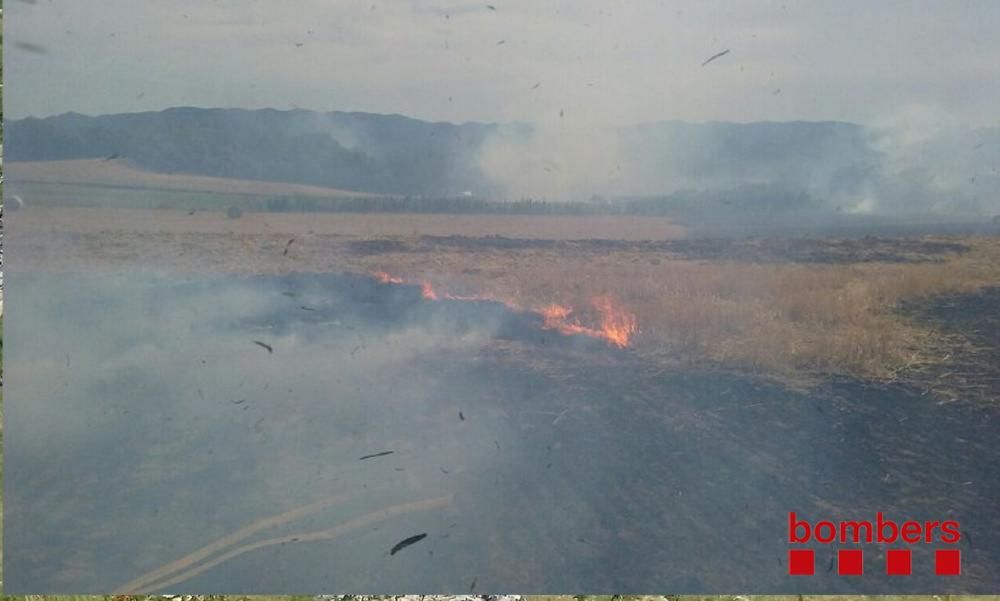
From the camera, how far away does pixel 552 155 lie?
11.9ft

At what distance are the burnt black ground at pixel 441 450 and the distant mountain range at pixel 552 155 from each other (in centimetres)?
53

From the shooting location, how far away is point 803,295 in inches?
139

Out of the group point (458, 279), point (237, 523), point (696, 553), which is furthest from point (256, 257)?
point (696, 553)

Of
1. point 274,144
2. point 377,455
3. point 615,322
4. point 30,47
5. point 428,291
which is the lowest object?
point 377,455

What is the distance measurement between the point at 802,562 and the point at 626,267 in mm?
1464

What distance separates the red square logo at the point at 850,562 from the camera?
11.2ft

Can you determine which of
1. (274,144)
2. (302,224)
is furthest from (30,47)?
(302,224)

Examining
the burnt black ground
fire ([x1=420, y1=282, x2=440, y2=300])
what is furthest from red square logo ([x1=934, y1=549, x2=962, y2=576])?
fire ([x1=420, y1=282, x2=440, y2=300])

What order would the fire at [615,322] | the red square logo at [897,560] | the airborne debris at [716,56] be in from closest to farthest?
1. the red square logo at [897,560]
2. the airborne debris at [716,56]
3. the fire at [615,322]

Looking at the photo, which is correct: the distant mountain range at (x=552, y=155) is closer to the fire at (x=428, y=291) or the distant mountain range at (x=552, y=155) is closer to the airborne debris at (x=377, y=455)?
the fire at (x=428, y=291)

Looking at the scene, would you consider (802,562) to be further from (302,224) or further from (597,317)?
(302,224)

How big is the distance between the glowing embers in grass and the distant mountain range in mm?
475

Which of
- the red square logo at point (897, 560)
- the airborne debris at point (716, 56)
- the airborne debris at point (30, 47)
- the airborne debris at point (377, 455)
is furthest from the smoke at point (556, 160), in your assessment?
the airborne debris at point (30, 47)

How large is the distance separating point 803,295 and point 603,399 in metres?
0.98
